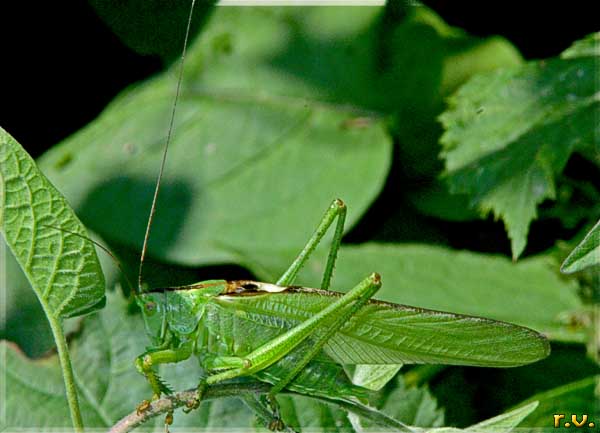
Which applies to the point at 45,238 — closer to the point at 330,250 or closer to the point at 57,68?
the point at 330,250

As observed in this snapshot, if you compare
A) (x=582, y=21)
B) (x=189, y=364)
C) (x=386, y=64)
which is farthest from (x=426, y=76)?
(x=189, y=364)

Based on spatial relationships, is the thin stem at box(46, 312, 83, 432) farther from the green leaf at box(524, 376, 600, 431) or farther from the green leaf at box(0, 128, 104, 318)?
the green leaf at box(524, 376, 600, 431)

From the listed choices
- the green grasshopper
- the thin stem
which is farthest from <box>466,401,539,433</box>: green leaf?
the thin stem

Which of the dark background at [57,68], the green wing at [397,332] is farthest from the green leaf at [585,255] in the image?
the dark background at [57,68]

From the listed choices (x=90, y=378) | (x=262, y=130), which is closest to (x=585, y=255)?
(x=90, y=378)

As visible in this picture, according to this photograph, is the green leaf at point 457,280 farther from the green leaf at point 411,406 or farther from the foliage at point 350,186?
the green leaf at point 411,406

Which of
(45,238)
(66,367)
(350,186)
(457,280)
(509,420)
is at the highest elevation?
(45,238)
